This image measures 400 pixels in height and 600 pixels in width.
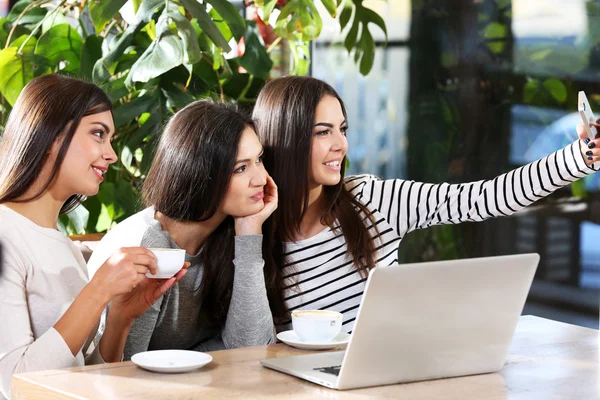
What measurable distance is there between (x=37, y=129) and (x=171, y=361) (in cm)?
58

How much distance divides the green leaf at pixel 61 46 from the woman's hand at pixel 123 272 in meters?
1.47

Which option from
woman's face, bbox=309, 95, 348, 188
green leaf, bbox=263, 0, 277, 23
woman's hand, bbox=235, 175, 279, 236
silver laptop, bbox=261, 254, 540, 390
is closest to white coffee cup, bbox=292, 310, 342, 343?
silver laptop, bbox=261, 254, 540, 390

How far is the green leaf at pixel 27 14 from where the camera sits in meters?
3.01

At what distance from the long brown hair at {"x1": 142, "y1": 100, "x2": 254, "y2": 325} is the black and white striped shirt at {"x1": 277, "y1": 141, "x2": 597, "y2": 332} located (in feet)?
0.74

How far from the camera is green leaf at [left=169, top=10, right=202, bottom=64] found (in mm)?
2346

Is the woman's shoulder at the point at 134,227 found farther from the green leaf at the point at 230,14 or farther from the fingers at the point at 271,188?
the green leaf at the point at 230,14

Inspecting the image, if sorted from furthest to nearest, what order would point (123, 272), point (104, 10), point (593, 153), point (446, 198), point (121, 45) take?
point (121, 45) < point (104, 10) < point (446, 198) < point (593, 153) < point (123, 272)

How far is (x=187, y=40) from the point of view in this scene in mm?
2357

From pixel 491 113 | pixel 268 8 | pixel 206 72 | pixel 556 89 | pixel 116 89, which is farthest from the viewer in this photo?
pixel 491 113

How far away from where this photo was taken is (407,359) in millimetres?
1359

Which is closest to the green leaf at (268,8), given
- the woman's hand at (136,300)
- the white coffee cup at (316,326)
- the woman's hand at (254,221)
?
the woman's hand at (254,221)

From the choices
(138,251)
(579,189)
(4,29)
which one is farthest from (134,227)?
(579,189)

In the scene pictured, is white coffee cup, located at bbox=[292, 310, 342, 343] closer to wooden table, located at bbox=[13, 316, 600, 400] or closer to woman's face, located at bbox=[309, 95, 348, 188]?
wooden table, located at bbox=[13, 316, 600, 400]

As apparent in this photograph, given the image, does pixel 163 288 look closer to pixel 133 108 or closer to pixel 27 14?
pixel 133 108
